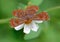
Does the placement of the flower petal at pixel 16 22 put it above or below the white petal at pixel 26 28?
above

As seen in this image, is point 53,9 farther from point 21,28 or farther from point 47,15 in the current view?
point 21,28

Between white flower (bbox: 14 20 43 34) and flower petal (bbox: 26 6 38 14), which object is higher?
flower petal (bbox: 26 6 38 14)

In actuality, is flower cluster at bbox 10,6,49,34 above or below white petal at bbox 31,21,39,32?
above

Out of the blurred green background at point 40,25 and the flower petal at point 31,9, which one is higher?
the flower petal at point 31,9

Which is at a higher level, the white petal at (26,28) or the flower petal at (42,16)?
the flower petal at (42,16)
